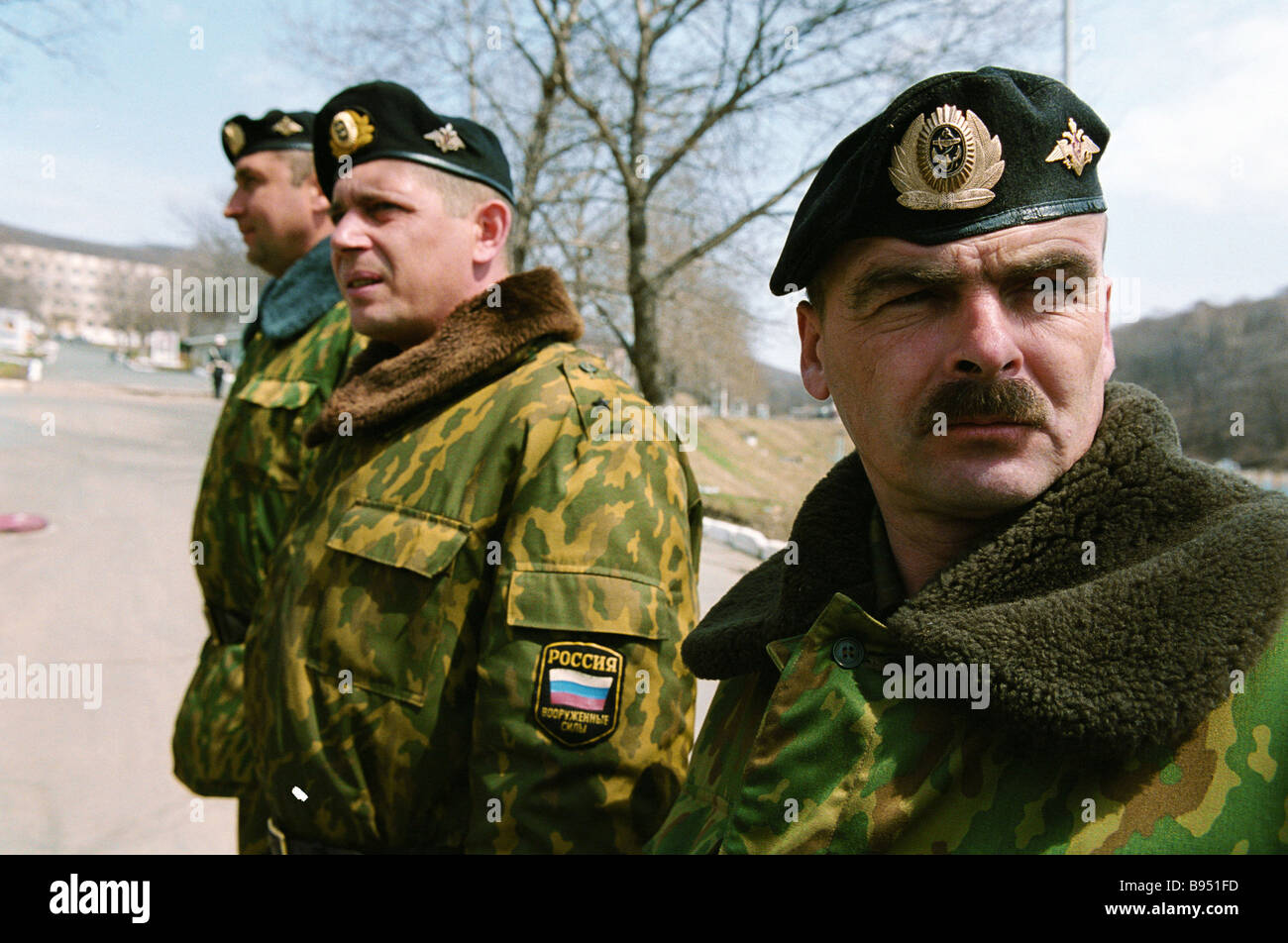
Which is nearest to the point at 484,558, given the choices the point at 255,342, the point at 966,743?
the point at 966,743

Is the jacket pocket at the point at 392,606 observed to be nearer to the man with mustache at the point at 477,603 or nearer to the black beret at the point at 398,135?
the man with mustache at the point at 477,603

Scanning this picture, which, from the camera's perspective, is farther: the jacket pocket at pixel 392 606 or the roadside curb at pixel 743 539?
the roadside curb at pixel 743 539

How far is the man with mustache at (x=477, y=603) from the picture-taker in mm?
1726

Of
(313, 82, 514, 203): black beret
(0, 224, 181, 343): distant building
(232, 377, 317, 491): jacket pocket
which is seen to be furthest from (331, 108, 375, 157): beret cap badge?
(0, 224, 181, 343): distant building

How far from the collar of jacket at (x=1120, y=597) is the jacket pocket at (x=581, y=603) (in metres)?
0.73

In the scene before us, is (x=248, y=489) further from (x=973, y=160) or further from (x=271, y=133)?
(x=973, y=160)

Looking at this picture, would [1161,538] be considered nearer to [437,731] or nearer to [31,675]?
[437,731]

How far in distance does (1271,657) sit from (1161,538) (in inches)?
6.3

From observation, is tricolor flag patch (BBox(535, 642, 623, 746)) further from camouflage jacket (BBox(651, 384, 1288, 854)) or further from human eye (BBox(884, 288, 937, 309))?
human eye (BBox(884, 288, 937, 309))

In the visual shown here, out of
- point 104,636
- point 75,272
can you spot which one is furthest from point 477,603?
point 75,272

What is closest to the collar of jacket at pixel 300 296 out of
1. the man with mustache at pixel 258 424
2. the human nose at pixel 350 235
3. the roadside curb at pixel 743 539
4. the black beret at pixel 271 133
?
the man with mustache at pixel 258 424

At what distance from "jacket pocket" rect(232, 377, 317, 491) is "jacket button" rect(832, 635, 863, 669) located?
2.09 m

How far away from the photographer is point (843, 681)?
1155 millimetres

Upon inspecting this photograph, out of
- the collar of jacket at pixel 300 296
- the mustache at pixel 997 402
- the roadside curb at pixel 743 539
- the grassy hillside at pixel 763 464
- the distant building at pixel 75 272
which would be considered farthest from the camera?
the distant building at pixel 75 272
